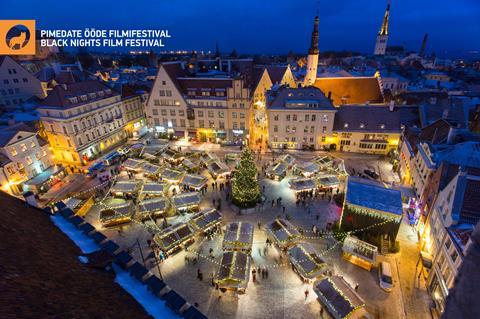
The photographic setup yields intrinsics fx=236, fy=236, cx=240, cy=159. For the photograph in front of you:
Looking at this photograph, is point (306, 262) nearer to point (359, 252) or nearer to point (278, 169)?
point (359, 252)

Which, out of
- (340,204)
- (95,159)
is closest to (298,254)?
(340,204)

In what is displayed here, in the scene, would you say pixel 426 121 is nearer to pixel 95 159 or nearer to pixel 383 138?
pixel 383 138

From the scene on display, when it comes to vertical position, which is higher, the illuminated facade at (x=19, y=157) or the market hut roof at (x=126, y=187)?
the illuminated facade at (x=19, y=157)

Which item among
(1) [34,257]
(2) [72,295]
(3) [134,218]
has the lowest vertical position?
(3) [134,218]

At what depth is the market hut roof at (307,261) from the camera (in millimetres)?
21477

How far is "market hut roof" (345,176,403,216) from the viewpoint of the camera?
24.6m

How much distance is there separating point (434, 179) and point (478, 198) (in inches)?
248

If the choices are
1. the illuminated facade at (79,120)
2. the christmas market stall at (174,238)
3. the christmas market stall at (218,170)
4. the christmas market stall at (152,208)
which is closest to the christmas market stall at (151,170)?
the christmas market stall at (152,208)

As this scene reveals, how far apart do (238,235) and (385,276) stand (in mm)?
14179

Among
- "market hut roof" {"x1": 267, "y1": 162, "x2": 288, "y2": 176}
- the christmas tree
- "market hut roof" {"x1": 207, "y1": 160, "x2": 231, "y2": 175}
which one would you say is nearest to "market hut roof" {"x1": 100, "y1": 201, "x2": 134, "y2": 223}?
the christmas tree

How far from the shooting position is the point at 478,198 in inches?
781

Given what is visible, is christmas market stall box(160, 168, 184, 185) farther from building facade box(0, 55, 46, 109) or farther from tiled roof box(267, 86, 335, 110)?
building facade box(0, 55, 46, 109)

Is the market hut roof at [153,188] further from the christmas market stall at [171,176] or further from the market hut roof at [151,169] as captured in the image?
the market hut roof at [151,169]

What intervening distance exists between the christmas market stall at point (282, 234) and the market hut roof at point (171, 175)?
1693 centimetres
